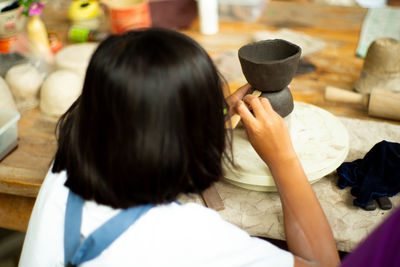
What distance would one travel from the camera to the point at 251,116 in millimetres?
855

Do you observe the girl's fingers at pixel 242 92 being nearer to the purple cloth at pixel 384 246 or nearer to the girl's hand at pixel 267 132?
the girl's hand at pixel 267 132

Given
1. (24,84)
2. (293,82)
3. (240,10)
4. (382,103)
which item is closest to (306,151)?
(382,103)

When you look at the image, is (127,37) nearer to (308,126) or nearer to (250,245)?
(250,245)

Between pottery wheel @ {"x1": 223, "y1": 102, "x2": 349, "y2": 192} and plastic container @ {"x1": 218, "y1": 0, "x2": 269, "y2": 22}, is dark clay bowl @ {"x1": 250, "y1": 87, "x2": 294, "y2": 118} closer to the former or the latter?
pottery wheel @ {"x1": 223, "y1": 102, "x2": 349, "y2": 192}

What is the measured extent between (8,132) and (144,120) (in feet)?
2.34

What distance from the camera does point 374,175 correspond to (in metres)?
0.90

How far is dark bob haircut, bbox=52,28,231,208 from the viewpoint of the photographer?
2.08 ft

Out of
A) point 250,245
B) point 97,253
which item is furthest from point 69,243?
point 250,245

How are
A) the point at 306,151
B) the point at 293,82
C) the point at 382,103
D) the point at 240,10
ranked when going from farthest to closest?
the point at 240,10, the point at 293,82, the point at 382,103, the point at 306,151

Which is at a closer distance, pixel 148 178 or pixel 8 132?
pixel 148 178

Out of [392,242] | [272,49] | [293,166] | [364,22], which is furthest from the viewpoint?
[364,22]

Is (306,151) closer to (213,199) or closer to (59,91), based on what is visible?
(213,199)

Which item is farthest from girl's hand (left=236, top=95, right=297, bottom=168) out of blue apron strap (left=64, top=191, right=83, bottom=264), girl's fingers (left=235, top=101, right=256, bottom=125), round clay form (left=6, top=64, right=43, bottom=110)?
round clay form (left=6, top=64, right=43, bottom=110)

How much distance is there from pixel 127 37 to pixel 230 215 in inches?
18.9
